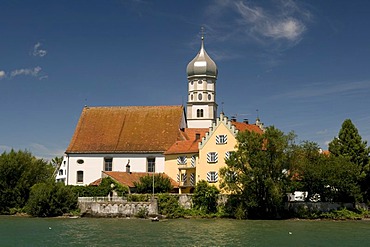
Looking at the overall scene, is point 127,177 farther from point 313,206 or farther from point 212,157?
point 313,206

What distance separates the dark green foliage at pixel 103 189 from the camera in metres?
62.9

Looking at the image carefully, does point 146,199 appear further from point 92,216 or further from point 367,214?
point 367,214

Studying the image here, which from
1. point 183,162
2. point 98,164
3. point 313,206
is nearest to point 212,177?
point 183,162

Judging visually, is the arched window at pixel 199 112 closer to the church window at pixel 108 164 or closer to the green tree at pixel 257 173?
the church window at pixel 108 164

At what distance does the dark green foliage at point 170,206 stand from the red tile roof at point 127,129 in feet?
46.4

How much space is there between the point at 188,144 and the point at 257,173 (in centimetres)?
1690

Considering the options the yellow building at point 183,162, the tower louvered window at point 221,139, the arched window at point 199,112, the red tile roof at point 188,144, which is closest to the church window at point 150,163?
the yellow building at point 183,162

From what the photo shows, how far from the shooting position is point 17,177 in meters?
66.0

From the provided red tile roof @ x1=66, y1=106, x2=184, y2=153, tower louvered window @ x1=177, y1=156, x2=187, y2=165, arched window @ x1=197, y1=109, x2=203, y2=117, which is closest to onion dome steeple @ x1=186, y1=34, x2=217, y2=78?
arched window @ x1=197, y1=109, x2=203, y2=117

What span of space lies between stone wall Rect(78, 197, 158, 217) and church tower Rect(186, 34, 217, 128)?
26.8m

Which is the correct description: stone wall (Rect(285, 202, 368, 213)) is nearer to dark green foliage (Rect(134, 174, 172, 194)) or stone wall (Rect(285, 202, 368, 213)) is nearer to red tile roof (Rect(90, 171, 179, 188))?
dark green foliage (Rect(134, 174, 172, 194))

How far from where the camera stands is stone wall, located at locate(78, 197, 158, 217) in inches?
2325

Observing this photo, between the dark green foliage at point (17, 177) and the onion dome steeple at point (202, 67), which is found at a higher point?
the onion dome steeple at point (202, 67)

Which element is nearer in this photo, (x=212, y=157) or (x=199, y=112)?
(x=212, y=157)
